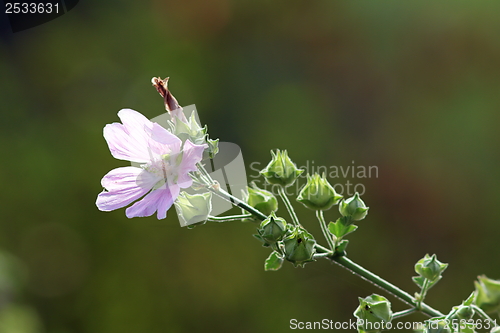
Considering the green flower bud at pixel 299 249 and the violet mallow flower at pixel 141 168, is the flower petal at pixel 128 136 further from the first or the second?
the green flower bud at pixel 299 249

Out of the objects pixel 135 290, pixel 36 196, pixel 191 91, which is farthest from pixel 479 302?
pixel 36 196

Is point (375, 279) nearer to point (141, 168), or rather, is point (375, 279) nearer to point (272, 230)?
point (272, 230)

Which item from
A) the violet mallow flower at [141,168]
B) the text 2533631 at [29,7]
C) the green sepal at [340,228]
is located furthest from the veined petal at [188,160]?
the text 2533631 at [29,7]

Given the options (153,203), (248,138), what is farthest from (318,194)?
(248,138)

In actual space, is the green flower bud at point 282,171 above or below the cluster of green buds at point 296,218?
above

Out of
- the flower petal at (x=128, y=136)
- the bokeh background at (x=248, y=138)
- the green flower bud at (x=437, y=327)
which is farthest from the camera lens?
the bokeh background at (x=248, y=138)

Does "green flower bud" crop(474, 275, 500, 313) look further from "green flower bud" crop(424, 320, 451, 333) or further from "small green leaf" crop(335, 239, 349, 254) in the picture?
"small green leaf" crop(335, 239, 349, 254)
